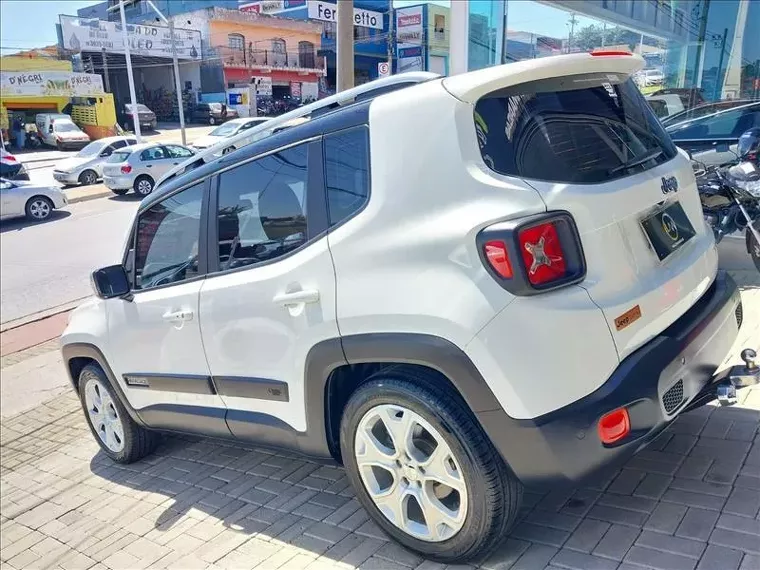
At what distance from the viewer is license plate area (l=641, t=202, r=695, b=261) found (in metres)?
2.64

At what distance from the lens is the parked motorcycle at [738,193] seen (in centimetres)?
521

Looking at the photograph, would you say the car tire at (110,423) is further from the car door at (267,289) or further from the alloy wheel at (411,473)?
the alloy wheel at (411,473)

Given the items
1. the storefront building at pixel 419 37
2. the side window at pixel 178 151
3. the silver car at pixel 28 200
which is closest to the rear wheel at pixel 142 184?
the side window at pixel 178 151

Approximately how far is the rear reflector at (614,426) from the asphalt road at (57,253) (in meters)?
6.56

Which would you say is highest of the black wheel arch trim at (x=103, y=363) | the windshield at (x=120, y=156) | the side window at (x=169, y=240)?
the side window at (x=169, y=240)

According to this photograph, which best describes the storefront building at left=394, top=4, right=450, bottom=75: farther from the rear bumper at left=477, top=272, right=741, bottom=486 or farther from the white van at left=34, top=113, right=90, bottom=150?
the white van at left=34, top=113, right=90, bottom=150

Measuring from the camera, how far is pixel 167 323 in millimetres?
3611

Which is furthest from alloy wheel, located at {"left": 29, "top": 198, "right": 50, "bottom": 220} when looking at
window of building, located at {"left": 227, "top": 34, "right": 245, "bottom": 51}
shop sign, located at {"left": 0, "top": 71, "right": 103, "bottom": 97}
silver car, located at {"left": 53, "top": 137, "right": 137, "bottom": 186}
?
window of building, located at {"left": 227, "top": 34, "right": 245, "bottom": 51}

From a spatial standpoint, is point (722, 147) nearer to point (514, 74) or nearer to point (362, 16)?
point (514, 74)

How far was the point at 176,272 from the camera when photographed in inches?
144

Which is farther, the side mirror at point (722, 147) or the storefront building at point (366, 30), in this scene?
the storefront building at point (366, 30)

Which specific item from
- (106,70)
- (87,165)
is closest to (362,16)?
(87,165)

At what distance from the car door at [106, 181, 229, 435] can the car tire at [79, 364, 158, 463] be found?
32cm

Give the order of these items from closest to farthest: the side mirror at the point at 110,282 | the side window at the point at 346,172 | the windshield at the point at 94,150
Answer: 1. the side window at the point at 346,172
2. the side mirror at the point at 110,282
3. the windshield at the point at 94,150
